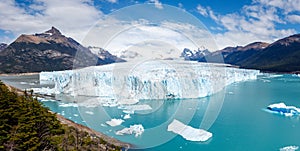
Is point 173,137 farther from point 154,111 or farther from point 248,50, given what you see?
point 248,50

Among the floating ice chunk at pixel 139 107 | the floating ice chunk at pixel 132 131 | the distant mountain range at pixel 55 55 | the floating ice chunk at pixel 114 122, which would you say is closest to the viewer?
the floating ice chunk at pixel 132 131

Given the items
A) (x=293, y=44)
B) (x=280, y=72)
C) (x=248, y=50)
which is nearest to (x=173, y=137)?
(x=280, y=72)

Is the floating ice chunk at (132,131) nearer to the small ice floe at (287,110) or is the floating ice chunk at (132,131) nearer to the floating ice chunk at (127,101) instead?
the floating ice chunk at (127,101)

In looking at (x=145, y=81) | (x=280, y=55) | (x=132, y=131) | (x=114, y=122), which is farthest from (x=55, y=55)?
(x=132, y=131)

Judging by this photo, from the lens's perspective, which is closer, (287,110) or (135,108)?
Result: (287,110)

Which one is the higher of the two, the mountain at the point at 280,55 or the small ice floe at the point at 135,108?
the mountain at the point at 280,55

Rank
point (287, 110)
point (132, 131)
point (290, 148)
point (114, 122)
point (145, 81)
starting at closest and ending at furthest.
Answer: point (290, 148), point (132, 131), point (114, 122), point (287, 110), point (145, 81)

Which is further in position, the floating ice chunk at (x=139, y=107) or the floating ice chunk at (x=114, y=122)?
the floating ice chunk at (x=139, y=107)

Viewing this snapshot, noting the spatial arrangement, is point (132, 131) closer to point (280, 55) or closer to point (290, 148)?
point (290, 148)

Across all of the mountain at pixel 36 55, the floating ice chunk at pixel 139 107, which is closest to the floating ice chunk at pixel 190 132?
the floating ice chunk at pixel 139 107

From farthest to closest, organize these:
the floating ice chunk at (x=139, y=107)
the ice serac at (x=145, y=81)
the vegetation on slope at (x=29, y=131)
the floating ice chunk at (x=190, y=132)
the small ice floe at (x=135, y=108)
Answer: the ice serac at (x=145, y=81), the floating ice chunk at (x=139, y=107), the small ice floe at (x=135, y=108), the floating ice chunk at (x=190, y=132), the vegetation on slope at (x=29, y=131)
